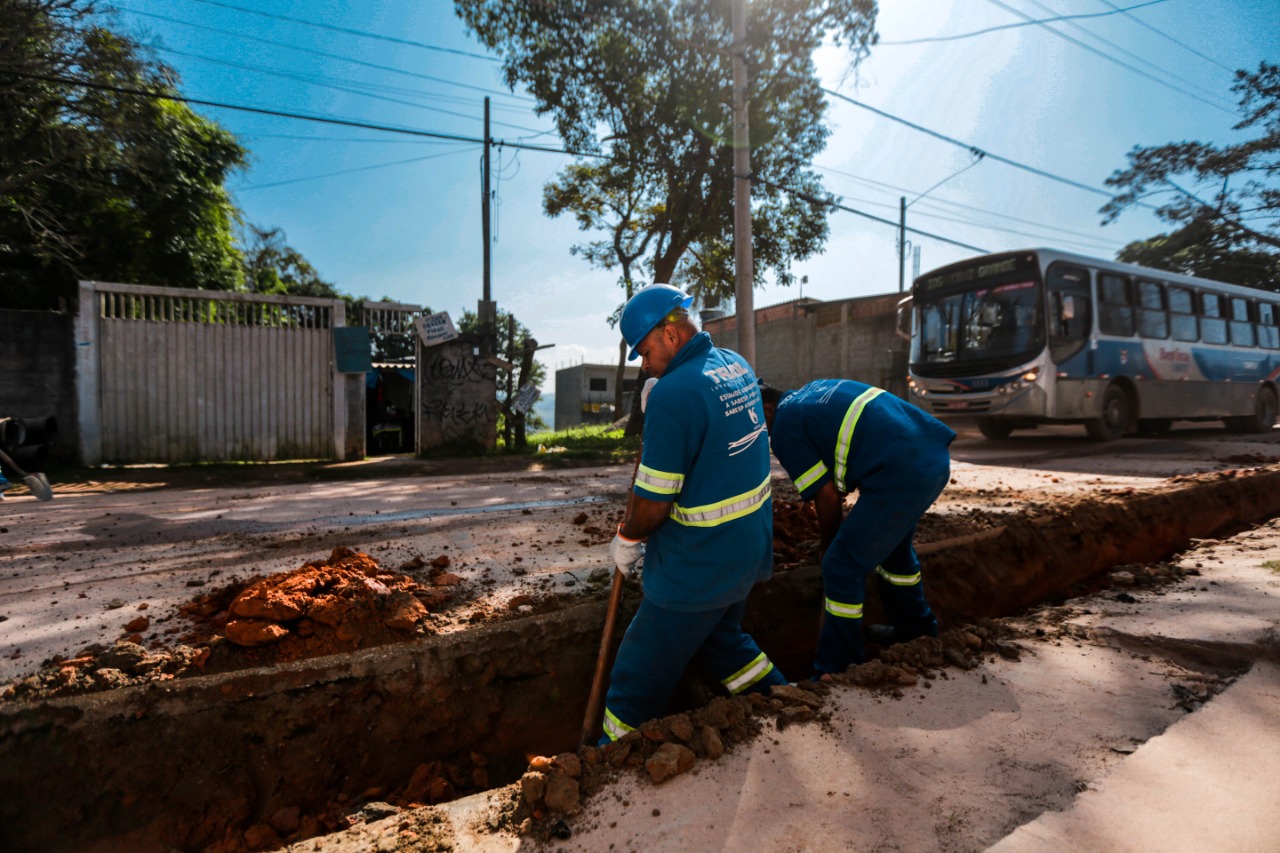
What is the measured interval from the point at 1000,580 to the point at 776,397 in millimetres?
2697

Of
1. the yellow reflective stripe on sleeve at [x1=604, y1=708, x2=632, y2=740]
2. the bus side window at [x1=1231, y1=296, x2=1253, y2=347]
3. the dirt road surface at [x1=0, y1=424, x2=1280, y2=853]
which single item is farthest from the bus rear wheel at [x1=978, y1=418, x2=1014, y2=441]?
the yellow reflective stripe on sleeve at [x1=604, y1=708, x2=632, y2=740]

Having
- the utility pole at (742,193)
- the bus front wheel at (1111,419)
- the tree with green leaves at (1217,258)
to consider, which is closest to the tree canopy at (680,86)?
the utility pole at (742,193)

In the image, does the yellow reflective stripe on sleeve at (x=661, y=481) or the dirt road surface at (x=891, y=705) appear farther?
the yellow reflective stripe on sleeve at (x=661, y=481)

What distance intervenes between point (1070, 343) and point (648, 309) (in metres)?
10.5

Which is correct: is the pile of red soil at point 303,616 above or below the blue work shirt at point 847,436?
below

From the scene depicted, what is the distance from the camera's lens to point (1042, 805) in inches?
74.4

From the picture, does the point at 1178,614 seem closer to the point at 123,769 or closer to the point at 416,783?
the point at 416,783

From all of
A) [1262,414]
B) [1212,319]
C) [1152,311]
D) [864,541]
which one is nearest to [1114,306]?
[1152,311]

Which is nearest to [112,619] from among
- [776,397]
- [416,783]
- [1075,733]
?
[416,783]

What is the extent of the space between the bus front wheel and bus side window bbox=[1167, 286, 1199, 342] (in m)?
1.92

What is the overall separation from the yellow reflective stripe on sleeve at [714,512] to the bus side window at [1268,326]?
17.2m

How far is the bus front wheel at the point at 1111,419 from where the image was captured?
36.6 ft

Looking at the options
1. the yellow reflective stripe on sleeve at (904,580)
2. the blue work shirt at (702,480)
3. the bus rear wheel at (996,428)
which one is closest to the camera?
the blue work shirt at (702,480)

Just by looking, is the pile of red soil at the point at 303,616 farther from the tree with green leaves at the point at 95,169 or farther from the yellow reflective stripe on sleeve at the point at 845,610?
the tree with green leaves at the point at 95,169
